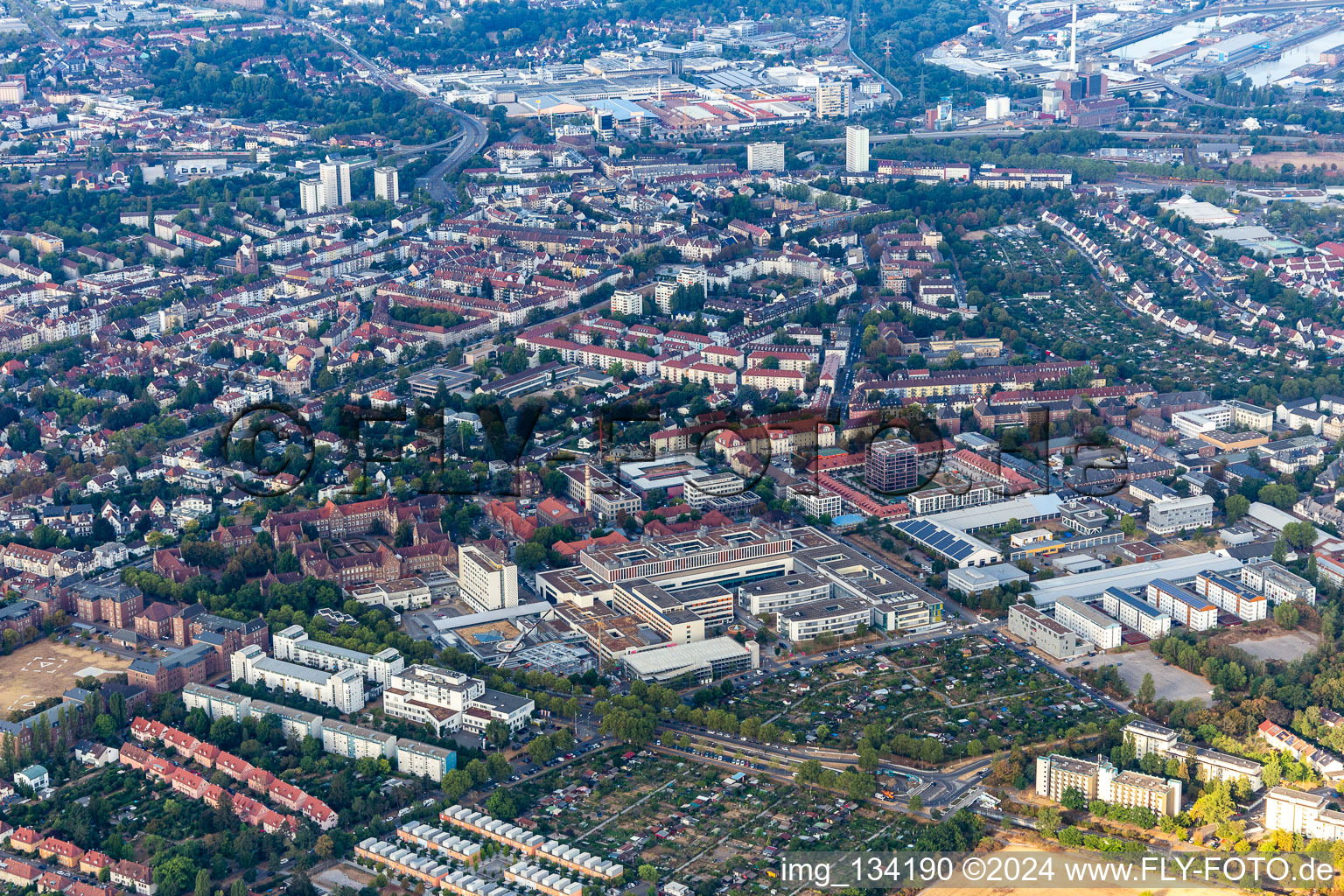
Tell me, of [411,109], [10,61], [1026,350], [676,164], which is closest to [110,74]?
[10,61]

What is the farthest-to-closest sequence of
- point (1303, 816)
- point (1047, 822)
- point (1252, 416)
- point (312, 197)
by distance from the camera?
1. point (312, 197)
2. point (1252, 416)
3. point (1047, 822)
4. point (1303, 816)

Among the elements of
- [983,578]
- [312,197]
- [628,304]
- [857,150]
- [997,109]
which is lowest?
[983,578]

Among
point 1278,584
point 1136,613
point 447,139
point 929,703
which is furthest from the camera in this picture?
point 447,139

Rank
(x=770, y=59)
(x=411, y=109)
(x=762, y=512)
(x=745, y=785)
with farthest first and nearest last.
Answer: (x=770, y=59), (x=411, y=109), (x=762, y=512), (x=745, y=785)

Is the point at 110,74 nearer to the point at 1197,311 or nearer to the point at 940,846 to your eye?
the point at 1197,311

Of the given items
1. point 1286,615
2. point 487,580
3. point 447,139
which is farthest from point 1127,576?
point 447,139

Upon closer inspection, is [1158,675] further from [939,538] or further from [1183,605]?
[939,538]

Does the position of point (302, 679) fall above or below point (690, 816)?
above
